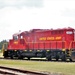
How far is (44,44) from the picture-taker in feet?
117

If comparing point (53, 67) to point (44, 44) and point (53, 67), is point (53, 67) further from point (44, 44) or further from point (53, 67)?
point (44, 44)

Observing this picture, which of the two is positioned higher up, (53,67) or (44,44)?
(44,44)

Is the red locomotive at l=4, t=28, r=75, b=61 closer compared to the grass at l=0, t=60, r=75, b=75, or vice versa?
the grass at l=0, t=60, r=75, b=75

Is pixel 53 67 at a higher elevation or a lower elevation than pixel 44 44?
lower

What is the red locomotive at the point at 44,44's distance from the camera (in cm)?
3312

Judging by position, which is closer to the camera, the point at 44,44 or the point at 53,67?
the point at 53,67

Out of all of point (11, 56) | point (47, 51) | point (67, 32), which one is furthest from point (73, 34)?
point (11, 56)

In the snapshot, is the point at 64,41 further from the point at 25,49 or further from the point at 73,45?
the point at 25,49

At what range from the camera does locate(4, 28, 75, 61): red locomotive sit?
3312 cm

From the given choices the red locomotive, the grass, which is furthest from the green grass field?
the red locomotive

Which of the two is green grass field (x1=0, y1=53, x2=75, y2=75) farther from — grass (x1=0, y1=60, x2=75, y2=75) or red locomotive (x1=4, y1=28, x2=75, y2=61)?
red locomotive (x1=4, y1=28, x2=75, y2=61)

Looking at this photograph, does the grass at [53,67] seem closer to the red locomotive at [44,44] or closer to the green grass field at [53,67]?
the green grass field at [53,67]

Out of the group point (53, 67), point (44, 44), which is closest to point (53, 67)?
point (53, 67)

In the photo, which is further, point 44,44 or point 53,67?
point 44,44
